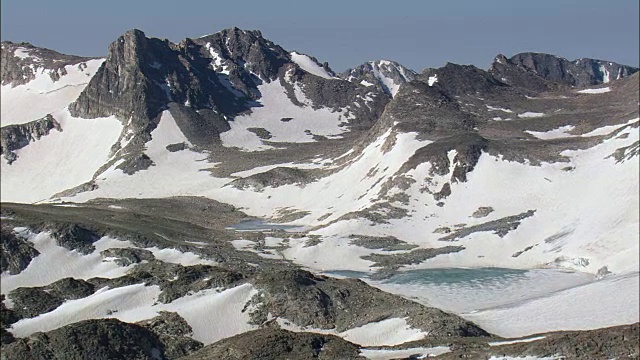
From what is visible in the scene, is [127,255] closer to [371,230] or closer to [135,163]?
[371,230]

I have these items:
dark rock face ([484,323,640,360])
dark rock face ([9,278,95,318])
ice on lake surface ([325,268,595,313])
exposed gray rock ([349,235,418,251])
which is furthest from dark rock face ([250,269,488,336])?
exposed gray rock ([349,235,418,251])

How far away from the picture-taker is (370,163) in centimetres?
14525

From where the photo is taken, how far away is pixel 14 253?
83.8 metres

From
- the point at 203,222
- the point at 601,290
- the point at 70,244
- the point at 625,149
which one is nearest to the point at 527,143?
the point at 625,149

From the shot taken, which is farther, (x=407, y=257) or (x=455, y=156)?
(x=455, y=156)

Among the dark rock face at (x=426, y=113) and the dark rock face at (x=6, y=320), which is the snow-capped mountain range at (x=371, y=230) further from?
the dark rock face at (x=426, y=113)

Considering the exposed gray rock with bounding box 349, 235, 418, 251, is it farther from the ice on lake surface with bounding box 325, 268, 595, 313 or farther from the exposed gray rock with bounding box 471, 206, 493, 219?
the exposed gray rock with bounding box 471, 206, 493, 219

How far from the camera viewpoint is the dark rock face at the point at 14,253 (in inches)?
3228

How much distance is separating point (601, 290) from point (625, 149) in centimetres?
4896

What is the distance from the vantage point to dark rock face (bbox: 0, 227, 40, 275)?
269ft

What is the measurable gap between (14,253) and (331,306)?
36152mm

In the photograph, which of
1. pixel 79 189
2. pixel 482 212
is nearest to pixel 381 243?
pixel 482 212

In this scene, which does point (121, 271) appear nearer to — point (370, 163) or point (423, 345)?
point (423, 345)

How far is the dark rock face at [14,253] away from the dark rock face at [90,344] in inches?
1223
